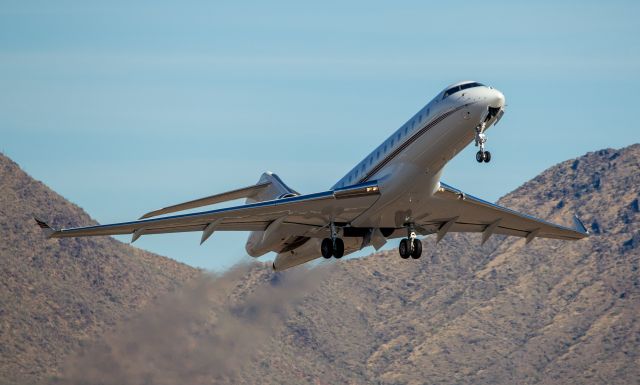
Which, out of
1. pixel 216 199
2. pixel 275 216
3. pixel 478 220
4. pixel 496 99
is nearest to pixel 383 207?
pixel 275 216

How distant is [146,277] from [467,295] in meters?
42.6

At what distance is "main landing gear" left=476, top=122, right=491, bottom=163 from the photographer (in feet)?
156

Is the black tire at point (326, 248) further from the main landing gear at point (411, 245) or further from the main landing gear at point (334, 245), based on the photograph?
the main landing gear at point (411, 245)

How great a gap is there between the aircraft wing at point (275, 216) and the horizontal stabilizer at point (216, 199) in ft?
3.70

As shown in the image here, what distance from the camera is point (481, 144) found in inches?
1887

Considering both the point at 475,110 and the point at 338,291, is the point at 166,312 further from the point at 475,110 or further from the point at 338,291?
the point at 338,291

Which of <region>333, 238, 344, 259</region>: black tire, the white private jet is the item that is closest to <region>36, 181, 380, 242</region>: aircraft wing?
the white private jet

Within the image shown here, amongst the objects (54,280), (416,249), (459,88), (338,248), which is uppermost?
(54,280)

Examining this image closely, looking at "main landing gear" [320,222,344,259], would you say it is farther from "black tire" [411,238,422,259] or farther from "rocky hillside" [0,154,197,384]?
"rocky hillside" [0,154,197,384]

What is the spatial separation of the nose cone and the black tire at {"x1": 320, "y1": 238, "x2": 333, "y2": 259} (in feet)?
34.1

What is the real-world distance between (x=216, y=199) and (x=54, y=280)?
95303 millimetres

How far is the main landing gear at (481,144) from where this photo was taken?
47594 mm

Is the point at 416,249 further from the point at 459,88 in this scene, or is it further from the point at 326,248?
the point at 459,88

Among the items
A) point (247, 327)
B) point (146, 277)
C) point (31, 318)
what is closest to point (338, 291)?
point (146, 277)
